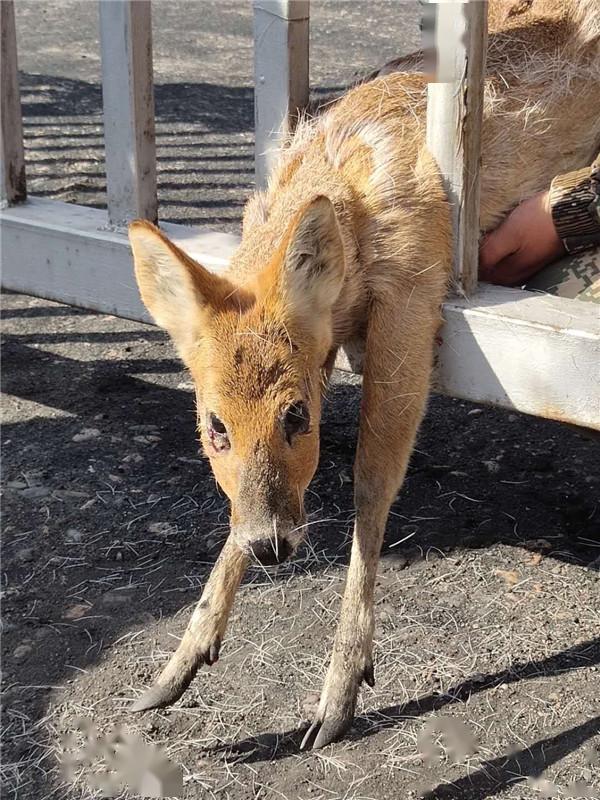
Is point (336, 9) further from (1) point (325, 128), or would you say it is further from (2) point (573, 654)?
(2) point (573, 654)

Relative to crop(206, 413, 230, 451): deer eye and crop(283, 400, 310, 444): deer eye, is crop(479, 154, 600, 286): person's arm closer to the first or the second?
crop(283, 400, 310, 444): deer eye

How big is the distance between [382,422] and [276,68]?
165cm

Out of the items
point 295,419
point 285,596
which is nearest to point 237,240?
point 285,596

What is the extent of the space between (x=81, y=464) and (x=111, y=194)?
1319 mm

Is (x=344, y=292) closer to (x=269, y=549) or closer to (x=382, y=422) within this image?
(x=382, y=422)

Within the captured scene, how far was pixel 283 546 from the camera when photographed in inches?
121

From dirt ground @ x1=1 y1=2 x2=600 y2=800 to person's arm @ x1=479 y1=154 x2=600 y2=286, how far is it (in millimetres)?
1090

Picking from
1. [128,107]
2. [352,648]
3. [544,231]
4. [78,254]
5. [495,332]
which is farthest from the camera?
[78,254]

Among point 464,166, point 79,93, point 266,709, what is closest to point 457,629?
point 266,709

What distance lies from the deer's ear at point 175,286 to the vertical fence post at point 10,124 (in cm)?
188

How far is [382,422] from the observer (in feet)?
12.4

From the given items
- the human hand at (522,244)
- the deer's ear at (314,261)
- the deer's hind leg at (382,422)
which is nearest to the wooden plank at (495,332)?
the deer's hind leg at (382,422)

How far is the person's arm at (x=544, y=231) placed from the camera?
167 inches
